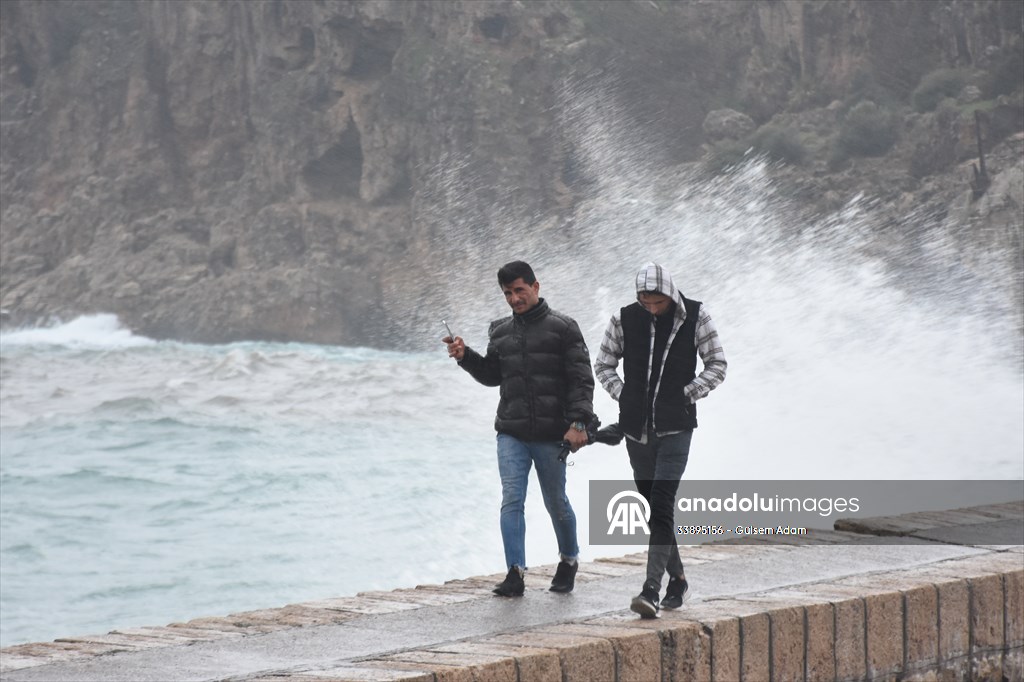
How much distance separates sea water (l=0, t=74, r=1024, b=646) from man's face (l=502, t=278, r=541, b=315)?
210 inches

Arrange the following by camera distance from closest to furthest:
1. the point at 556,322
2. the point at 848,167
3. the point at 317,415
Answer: the point at 556,322 < the point at 317,415 < the point at 848,167

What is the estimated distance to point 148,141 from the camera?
70812 millimetres

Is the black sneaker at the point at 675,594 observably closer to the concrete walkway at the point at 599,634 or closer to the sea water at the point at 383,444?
the concrete walkway at the point at 599,634

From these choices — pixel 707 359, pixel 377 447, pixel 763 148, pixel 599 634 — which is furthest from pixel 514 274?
pixel 763 148

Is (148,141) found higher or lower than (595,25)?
lower

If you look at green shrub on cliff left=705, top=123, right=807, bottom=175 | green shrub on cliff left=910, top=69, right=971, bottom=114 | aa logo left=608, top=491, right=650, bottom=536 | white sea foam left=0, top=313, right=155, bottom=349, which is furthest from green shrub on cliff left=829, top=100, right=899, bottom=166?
aa logo left=608, top=491, right=650, bottom=536

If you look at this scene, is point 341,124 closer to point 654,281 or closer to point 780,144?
point 780,144

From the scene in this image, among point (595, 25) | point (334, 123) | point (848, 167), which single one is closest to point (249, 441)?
point (848, 167)

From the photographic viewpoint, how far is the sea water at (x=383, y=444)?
443 inches

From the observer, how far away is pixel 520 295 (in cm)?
481

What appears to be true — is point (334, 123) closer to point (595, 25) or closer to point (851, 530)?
point (595, 25)

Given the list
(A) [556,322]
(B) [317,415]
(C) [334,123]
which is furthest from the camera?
(C) [334,123]

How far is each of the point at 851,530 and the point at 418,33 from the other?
66472 millimetres

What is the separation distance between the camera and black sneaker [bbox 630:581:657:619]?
12.7 ft
